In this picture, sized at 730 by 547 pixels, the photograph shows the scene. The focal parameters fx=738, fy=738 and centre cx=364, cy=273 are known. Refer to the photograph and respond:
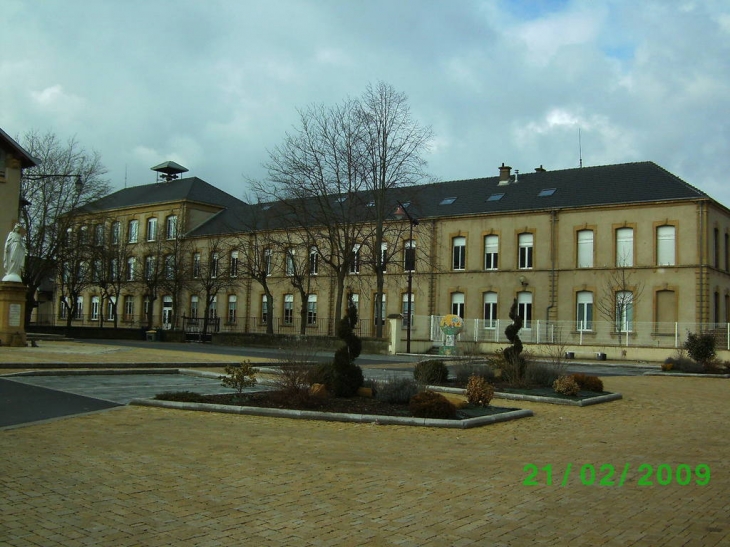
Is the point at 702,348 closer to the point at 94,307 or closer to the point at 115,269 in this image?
the point at 115,269

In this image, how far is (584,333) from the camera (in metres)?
42.0

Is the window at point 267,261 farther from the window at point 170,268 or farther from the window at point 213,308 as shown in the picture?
the window at point 170,268

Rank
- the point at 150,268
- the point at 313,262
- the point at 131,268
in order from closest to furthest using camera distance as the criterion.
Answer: the point at 313,262
the point at 150,268
the point at 131,268

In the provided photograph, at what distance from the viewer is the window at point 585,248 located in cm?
4381

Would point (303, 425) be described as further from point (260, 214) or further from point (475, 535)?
point (260, 214)

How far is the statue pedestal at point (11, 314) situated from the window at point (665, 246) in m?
32.6

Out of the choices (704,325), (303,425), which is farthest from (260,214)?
(303,425)

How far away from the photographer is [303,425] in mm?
11312

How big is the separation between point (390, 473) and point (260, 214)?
5053 cm

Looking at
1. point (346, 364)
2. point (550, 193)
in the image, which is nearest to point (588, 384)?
point (346, 364)

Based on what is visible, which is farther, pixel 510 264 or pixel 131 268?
pixel 131 268

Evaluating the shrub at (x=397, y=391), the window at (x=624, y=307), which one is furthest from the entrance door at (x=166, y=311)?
the shrub at (x=397, y=391)

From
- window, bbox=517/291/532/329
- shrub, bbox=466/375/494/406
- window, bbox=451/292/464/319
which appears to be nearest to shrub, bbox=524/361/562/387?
shrub, bbox=466/375/494/406

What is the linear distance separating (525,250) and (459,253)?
180 inches
